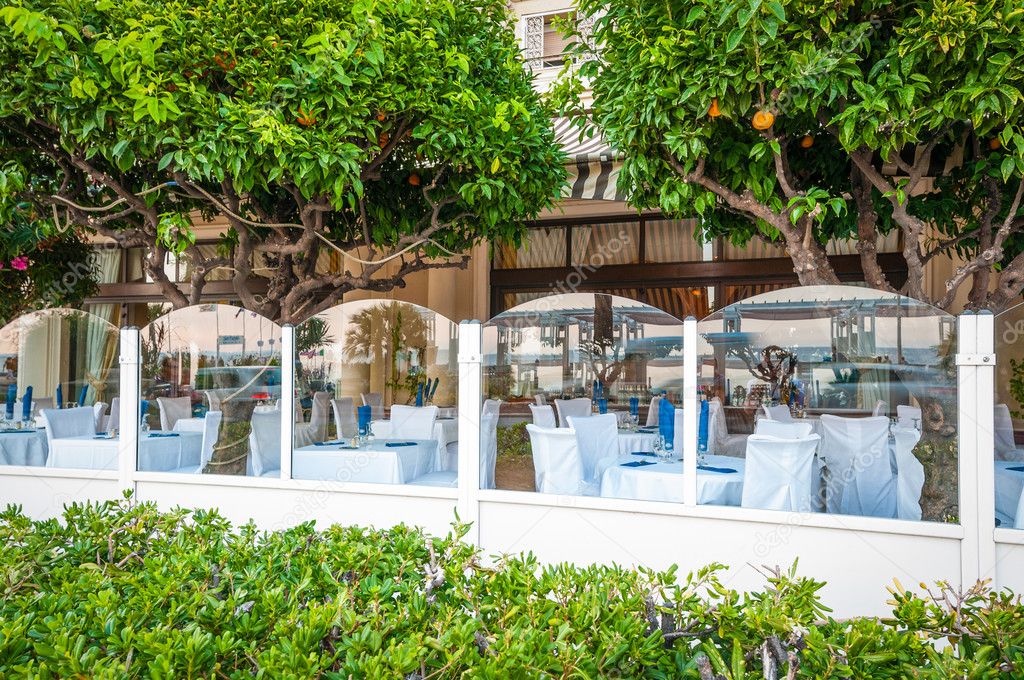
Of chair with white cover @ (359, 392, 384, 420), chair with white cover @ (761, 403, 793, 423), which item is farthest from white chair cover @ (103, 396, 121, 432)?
chair with white cover @ (761, 403, 793, 423)

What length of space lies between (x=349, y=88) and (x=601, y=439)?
8.89 feet

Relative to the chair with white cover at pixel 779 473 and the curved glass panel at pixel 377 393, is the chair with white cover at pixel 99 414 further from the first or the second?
the chair with white cover at pixel 779 473

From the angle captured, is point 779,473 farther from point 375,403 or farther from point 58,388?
point 58,388

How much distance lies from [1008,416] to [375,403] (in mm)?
3861

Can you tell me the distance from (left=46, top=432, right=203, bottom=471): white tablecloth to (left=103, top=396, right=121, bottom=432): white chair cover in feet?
0.28

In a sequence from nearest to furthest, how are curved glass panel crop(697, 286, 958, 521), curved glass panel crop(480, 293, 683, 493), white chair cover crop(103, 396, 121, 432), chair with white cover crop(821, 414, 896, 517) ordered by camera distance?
curved glass panel crop(697, 286, 958, 521), chair with white cover crop(821, 414, 896, 517), curved glass panel crop(480, 293, 683, 493), white chair cover crop(103, 396, 121, 432)

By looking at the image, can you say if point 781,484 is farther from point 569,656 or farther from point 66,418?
point 66,418

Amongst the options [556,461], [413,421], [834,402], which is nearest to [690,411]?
[834,402]

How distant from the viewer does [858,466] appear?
409 centimetres

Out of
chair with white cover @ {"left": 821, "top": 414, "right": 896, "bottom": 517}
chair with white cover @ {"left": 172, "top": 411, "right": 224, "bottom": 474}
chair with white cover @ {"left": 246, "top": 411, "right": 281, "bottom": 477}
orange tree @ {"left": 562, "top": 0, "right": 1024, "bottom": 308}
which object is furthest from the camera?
chair with white cover @ {"left": 172, "top": 411, "right": 224, "bottom": 474}

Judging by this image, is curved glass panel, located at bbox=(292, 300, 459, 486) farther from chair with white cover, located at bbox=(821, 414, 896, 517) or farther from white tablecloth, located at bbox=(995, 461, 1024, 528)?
white tablecloth, located at bbox=(995, 461, 1024, 528)

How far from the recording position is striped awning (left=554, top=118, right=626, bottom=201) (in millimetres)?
6398

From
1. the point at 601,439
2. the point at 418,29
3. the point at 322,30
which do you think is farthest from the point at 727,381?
the point at 322,30

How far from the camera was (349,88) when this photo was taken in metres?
4.34
